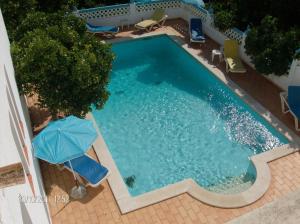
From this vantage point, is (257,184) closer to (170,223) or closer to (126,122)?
(170,223)

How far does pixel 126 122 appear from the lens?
1334cm

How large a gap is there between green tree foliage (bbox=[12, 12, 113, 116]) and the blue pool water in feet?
7.51

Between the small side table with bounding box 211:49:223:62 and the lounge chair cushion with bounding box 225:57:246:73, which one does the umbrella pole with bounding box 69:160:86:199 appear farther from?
the small side table with bounding box 211:49:223:62

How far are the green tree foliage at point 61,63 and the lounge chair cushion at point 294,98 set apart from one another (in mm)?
6389

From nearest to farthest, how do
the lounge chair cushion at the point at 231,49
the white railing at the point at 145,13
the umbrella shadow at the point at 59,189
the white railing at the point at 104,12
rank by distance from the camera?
the umbrella shadow at the point at 59,189 < the lounge chair cushion at the point at 231,49 < the white railing at the point at 145,13 < the white railing at the point at 104,12

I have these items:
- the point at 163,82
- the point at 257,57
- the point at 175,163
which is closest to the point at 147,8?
the point at 163,82

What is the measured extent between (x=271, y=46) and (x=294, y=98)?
2.33 metres

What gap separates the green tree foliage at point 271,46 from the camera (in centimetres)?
1302

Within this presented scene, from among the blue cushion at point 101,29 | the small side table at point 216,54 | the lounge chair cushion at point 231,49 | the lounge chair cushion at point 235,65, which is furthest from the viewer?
the blue cushion at point 101,29

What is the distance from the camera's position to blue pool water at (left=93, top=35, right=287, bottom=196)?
37.0 feet

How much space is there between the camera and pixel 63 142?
9.20m

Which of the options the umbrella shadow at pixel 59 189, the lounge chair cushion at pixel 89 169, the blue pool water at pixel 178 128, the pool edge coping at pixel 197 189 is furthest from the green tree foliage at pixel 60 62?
the blue pool water at pixel 178 128

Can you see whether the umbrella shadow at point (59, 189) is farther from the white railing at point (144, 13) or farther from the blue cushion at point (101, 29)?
the white railing at point (144, 13)

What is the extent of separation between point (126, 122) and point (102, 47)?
10.8 ft
